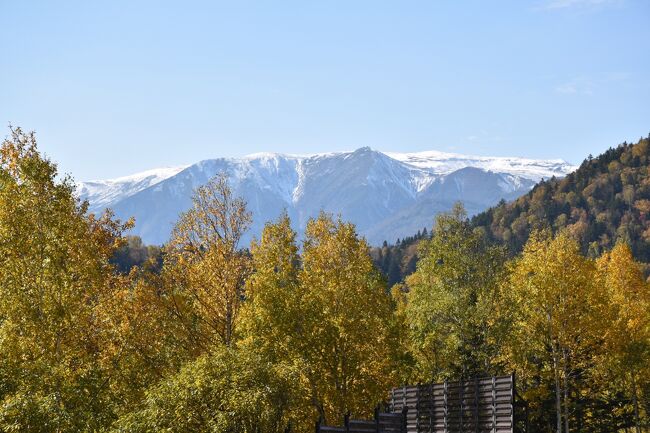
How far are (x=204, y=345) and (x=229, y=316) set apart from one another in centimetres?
311

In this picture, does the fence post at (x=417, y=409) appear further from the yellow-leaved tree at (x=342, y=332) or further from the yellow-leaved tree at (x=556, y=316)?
the yellow-leaved tree at (x=556, y=316)

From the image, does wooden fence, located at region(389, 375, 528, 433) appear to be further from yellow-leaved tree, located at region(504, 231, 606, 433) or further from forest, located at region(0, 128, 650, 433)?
yellow-leaved tree, located at region(504, 231, 606, 433)

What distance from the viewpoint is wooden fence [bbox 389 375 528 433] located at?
33.9 meters

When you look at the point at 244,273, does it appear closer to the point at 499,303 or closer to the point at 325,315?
the point at 325,315

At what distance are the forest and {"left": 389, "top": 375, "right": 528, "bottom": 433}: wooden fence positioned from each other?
10.4 feet

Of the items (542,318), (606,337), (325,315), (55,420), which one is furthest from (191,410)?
(606,337)

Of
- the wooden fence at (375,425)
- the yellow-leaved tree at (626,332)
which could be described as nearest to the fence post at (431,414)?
the wooden fence at (375,425)

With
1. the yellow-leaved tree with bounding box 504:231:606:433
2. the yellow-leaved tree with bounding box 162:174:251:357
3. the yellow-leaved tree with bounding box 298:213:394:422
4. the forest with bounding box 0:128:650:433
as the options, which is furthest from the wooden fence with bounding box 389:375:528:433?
the yellow-leaved tree with bounding box 504:231:606:433

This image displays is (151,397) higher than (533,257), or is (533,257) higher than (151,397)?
(533,257)

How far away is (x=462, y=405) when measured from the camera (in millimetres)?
35906

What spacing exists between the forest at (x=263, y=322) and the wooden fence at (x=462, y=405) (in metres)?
3.18

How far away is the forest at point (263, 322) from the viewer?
26.1 meters

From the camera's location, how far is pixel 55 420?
2241cm

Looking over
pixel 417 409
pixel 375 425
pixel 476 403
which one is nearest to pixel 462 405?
pixel 476 403
